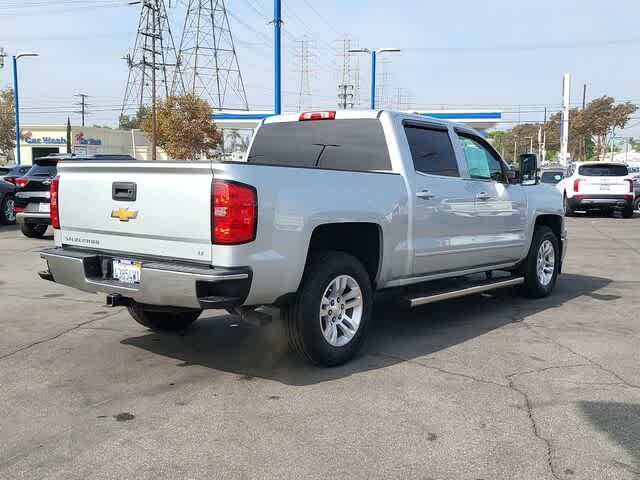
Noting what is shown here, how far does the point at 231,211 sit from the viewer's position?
4137 millimetres

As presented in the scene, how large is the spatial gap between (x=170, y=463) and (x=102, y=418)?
82cm

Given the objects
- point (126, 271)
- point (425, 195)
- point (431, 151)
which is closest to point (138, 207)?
point (126, 271)

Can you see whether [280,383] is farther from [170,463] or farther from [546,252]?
[546,252]

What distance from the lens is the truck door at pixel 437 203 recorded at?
5695mm

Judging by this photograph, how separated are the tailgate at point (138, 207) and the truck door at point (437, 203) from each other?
2.07 m

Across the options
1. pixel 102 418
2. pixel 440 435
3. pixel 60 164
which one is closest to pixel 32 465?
pixel 102 418

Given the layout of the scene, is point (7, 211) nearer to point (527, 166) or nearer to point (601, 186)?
point (527, 166)

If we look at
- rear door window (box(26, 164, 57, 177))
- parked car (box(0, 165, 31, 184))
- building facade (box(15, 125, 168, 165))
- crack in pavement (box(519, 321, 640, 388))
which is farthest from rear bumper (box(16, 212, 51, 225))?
building facade (box(15, 125, 168, 165))

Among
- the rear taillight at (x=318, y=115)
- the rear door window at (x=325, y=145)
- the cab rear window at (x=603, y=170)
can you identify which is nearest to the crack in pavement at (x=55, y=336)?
the rear door window at (x=325, y=145)

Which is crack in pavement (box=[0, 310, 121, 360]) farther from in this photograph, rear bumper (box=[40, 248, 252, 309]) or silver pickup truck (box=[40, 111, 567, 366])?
rear bumper (box=[40, 248, 252, 309])

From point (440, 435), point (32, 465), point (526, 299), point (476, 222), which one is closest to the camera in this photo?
point (32, 465)

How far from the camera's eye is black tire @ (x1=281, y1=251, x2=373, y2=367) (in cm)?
468

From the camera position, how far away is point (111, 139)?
216ft

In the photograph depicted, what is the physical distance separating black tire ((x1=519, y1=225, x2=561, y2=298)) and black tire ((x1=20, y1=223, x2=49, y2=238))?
1031 centimetres
